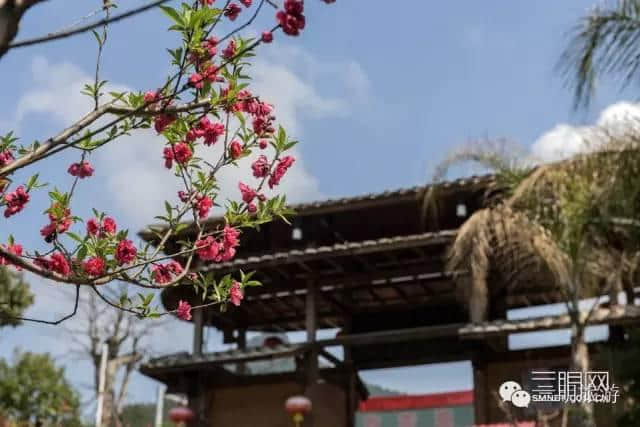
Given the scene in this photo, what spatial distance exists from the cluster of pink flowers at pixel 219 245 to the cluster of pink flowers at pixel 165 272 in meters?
0.13

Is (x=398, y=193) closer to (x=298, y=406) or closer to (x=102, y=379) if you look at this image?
(x=298, y=406)

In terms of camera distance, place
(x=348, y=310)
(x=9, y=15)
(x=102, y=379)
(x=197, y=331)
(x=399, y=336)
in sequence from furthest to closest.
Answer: (x=102, y=379)
(x=348, y=310)
(x=197, y=331)
(x=399, y=336)
(x=9, y=15)

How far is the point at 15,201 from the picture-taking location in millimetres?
3941

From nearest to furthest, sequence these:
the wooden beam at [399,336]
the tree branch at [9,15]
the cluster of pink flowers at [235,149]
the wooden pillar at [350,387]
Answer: the tree branch at [9,15] < the cluster of pink flowers at [235,149] < the wooden beam at [399,336] < the wooden pillar at [350,387]

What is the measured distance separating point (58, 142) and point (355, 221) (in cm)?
1100

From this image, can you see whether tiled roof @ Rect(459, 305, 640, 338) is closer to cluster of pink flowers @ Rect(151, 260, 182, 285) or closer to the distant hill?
the distant hill

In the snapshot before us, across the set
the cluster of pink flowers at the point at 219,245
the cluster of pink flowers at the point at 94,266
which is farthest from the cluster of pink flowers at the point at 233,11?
the cluster of pink flowers at the point at 94,266

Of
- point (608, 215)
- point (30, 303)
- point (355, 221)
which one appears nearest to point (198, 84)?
point (608, 215)

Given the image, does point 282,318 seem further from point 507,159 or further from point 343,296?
point 507,159

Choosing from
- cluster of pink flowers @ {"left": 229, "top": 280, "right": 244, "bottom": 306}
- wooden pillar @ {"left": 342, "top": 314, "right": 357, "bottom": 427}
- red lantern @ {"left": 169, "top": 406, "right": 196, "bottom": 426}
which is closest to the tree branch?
cluster of pink flowers @ {"left": 229, "top": 280, "right": 244, "bottom": 306}

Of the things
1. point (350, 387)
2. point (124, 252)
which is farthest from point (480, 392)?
point (124, 252)

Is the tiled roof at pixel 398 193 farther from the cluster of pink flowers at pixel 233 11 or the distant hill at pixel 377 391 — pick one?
the cluster of pink flowers at pixel 233 11

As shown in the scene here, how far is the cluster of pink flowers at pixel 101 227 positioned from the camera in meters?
3.92

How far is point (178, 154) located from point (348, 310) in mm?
11377
